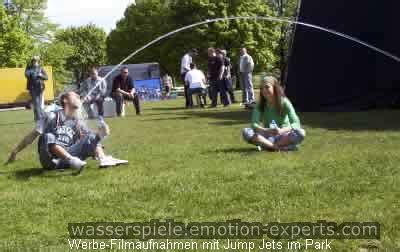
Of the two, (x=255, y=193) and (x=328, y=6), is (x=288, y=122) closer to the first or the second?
(x=255, y=193)

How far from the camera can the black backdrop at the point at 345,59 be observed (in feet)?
44.8

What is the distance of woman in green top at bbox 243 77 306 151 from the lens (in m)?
8.00

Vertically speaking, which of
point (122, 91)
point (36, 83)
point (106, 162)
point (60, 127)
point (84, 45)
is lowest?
point (106, 162)

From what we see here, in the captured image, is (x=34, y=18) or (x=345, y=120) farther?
(x=34, y=18)

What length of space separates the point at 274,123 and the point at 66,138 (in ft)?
9.06

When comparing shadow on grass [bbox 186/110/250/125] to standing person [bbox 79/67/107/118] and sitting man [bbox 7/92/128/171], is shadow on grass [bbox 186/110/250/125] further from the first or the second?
sitting man [bbox 7/92/128/171]

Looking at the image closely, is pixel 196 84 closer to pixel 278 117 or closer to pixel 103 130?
pixel 278 117

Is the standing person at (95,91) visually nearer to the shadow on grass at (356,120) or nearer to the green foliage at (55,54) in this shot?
the shadow on grass at (356,120)

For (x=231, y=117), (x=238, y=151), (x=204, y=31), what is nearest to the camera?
(x=238, y=151)

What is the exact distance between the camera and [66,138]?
288 inches

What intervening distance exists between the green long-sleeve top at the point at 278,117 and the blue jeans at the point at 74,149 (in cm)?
219

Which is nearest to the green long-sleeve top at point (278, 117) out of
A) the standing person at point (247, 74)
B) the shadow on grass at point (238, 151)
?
the shadow on grass at point (238, 151)

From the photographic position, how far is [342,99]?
14375 millimetres

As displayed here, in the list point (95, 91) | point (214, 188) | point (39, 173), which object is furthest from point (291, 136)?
point (95, 91)
